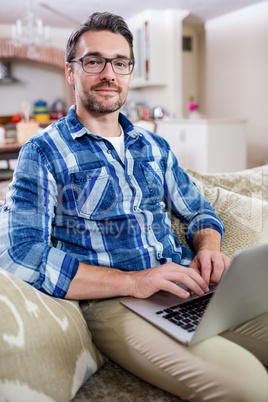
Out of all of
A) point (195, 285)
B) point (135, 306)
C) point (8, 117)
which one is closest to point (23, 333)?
point (135, 306)

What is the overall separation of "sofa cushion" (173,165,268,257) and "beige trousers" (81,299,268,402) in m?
0.39

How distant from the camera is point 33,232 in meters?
1.01

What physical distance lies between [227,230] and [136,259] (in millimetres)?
439

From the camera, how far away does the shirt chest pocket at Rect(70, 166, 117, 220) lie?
112cm

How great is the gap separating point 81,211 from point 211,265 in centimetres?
41

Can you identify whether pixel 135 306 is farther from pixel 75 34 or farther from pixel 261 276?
pixel 75 34

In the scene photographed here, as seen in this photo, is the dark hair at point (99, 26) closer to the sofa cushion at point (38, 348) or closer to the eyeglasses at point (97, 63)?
the eyeglasses at point (97, 63)

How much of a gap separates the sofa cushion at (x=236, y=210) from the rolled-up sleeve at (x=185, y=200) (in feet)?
0.19

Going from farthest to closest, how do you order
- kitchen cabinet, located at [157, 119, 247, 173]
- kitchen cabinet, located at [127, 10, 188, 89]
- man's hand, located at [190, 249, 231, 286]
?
kitchen cabinet, located at [127, 10, 188, 89] → kitchen cabinet, located at [157, 119, 247, 173] → man's hand, located at [190, 249, 231, 286]

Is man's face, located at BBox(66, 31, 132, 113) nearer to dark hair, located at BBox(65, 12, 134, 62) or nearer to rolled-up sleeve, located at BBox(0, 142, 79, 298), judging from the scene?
dark hair, located at BBox(65, 12, 134, 62)

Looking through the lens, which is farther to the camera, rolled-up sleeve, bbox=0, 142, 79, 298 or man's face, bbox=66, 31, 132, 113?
man's face, bbox=66, 31, 132, 113

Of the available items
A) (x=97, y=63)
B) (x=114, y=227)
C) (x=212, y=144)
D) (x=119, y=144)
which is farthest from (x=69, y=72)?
(x=212, y=144)

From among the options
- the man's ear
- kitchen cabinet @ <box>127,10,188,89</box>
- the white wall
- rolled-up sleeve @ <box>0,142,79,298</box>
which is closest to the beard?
the man's ear

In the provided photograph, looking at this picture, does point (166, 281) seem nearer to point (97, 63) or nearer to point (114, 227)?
point (114, 227)
